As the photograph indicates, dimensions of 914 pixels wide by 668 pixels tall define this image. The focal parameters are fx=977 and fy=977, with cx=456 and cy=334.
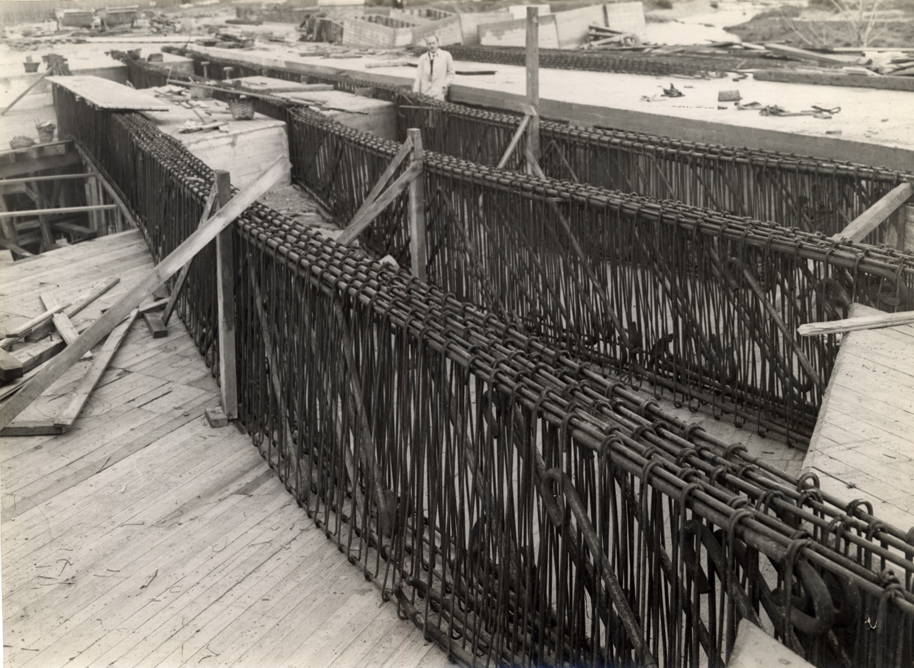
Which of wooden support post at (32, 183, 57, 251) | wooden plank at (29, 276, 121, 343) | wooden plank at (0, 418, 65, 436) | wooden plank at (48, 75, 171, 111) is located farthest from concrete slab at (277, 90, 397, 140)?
wooden plank at (0, 418, 65, 436)

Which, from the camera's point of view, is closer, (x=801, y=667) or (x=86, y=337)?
(x=801, y=667)

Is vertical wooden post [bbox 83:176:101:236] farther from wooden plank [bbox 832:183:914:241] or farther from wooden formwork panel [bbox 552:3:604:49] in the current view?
wooden formwork panel [bbox 552:3:604:49]

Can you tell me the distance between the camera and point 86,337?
6066 millimetres

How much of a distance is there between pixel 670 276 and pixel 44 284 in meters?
5.90

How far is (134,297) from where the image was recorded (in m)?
6.18

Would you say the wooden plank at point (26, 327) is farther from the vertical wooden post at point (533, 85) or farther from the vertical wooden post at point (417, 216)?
the vertical wooden post at point (533, 85)

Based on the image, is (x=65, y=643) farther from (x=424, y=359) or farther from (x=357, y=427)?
(x=424, y=359)

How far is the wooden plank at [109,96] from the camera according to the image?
13562mm

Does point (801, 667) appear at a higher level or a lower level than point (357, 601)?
higher

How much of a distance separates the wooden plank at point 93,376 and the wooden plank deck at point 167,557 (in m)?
0.09

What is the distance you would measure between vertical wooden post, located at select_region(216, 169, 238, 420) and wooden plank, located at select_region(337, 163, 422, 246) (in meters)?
1.23

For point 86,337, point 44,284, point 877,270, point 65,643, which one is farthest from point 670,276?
point 44,284

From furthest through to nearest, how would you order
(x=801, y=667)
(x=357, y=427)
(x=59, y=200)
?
(x=59, y=200) < (x=357, y=427) < (x=801, y=667)

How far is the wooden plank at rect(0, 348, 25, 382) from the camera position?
22.6 feet
